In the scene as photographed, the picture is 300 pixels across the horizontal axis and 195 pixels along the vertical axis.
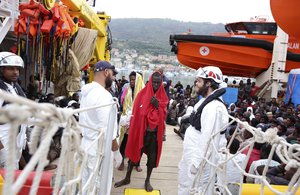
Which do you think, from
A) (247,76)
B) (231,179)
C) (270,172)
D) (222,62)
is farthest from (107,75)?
(247,76)

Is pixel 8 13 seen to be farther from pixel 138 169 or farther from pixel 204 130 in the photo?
pixel 138 169

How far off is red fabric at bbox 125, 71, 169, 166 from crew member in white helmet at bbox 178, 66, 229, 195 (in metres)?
0.95

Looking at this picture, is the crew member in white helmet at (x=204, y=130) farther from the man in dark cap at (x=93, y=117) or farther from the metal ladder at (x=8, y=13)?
the metal ladder at (x=8, y=13)

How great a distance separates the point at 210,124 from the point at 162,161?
2.76m

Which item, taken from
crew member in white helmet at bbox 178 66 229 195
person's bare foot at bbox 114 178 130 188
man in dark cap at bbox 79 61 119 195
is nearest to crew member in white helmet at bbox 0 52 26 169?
man in dark cap at bbox 79 61 119 195

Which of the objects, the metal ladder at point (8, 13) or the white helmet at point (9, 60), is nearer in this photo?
the white helmet at point (9, 60)

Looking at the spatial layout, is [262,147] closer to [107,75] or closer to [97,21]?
[107,75]

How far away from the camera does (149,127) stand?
150 inches

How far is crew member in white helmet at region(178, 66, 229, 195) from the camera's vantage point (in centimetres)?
247

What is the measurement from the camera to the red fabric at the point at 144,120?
3783mm

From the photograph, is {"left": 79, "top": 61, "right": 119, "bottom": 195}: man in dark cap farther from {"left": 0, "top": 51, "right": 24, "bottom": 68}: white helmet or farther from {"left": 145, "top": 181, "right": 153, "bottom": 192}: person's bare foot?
{"left": 145, "top": 181, "right": 153, "bottom": 192}: person's bare foot

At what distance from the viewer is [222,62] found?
485 inches

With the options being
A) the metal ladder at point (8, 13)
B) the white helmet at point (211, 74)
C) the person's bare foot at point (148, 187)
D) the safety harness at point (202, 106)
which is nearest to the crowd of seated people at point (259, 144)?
the safety harness at point (202, 106)

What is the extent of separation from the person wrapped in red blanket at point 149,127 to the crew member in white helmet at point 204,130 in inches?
37.2
